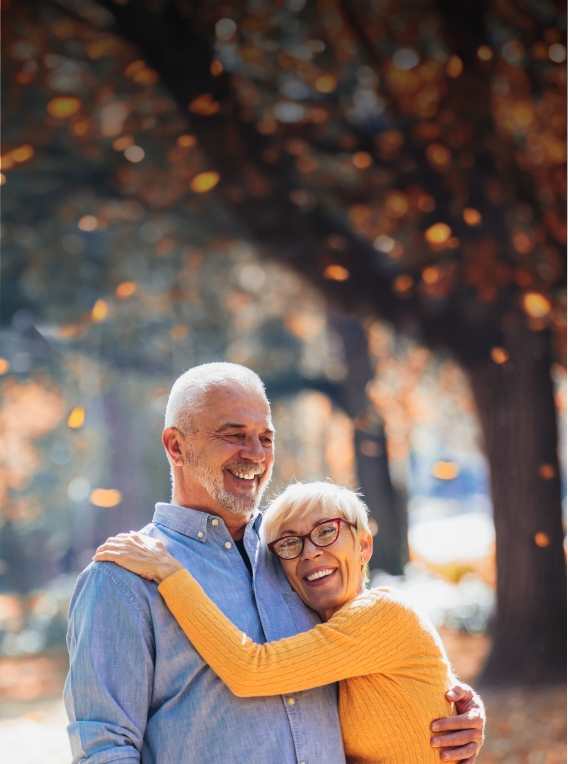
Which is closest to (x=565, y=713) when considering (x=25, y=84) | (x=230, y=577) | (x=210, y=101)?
(x=230, y=577)

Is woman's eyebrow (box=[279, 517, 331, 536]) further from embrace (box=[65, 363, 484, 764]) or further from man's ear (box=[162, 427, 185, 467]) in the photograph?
man's ear (box=[162, 427, 185, 467])

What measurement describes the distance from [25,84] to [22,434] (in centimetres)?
194

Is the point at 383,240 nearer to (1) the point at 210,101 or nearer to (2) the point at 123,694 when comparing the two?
(1) the point at 210,101

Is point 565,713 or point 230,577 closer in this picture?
point 230,577

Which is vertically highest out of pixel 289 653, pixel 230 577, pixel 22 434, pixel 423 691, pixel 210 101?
pixel 210 101

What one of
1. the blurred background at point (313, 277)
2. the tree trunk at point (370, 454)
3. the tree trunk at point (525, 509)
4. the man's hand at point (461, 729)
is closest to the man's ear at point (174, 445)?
the man's hand at point (461, 729)

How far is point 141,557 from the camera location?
1.47 metres

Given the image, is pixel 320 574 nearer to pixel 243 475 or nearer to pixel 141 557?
pixel 243 475

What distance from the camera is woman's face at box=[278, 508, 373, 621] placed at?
158 centimetres

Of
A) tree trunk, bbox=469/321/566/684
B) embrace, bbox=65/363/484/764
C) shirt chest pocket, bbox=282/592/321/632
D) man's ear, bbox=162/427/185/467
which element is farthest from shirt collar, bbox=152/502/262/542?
tree trunk, bbox=469/321/566/684

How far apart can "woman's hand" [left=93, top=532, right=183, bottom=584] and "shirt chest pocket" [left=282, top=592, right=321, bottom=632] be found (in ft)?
0.87

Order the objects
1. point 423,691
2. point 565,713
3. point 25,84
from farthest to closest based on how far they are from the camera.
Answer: point 25,84 < point 565,713 < point 423,691

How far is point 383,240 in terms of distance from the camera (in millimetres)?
4496

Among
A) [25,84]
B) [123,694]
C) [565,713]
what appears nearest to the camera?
[123,694]
